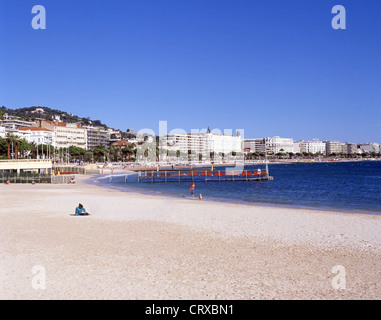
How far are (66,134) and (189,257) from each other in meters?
146

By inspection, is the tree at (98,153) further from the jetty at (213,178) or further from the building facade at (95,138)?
the jetty at (213,178)

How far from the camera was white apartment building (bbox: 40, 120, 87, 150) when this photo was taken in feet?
474

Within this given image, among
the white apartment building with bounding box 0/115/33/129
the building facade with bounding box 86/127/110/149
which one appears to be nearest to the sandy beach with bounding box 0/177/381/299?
the white apartment building with bounding box 0/115/33/129

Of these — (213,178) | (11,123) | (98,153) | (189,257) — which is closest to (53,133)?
(11,123)

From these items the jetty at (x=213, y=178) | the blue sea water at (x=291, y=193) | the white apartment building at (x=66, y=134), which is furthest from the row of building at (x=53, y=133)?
the blue sea water at (x=291, y=193)

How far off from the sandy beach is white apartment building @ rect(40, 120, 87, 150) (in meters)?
131

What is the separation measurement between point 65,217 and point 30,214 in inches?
90.5

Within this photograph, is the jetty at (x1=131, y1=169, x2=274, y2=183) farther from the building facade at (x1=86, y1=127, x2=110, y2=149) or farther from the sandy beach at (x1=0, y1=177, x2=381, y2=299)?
the building facade at (x1=86, y1=127, x2=110, y2=149)

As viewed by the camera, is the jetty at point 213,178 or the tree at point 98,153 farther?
the tree at point 98,153

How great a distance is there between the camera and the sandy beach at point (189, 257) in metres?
8.25

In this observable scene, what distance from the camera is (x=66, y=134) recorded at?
488 feet

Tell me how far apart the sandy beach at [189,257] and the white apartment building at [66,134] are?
430ft

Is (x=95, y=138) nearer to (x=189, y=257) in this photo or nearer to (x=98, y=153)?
(x=98, y=153)
